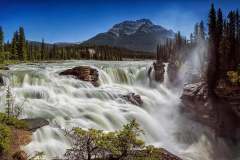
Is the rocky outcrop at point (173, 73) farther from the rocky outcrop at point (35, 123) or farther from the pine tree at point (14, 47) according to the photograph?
the pine tree at point (14, 47)

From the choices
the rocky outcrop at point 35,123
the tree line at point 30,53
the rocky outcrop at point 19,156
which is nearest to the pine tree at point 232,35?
the rocky outcrop at point 35,123

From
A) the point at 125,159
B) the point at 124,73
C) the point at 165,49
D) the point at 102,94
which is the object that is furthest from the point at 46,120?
the point at 165,49

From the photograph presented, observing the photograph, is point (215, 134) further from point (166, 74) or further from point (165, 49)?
point (165, 49)

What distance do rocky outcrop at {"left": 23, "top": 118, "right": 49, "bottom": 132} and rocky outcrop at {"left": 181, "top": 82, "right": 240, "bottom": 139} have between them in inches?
747

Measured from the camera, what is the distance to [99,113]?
2791 cm

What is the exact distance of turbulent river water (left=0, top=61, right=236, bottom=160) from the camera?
24.0m

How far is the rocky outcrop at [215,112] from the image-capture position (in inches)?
1312

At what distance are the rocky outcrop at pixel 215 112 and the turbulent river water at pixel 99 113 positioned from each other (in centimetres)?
116

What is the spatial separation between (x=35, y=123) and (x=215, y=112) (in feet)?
68.6

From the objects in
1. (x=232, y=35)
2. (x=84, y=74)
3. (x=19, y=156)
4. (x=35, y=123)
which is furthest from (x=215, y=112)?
(x=19, y=156)

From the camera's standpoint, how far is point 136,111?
3158 centimetres

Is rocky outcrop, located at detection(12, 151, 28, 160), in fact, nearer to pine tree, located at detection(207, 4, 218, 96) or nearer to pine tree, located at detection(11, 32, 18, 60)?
pine tree, located at detection(207, 4, 218, 96)

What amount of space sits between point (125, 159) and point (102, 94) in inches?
941

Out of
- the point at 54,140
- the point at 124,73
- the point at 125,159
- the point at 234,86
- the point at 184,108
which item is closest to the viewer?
the point at 125,159
